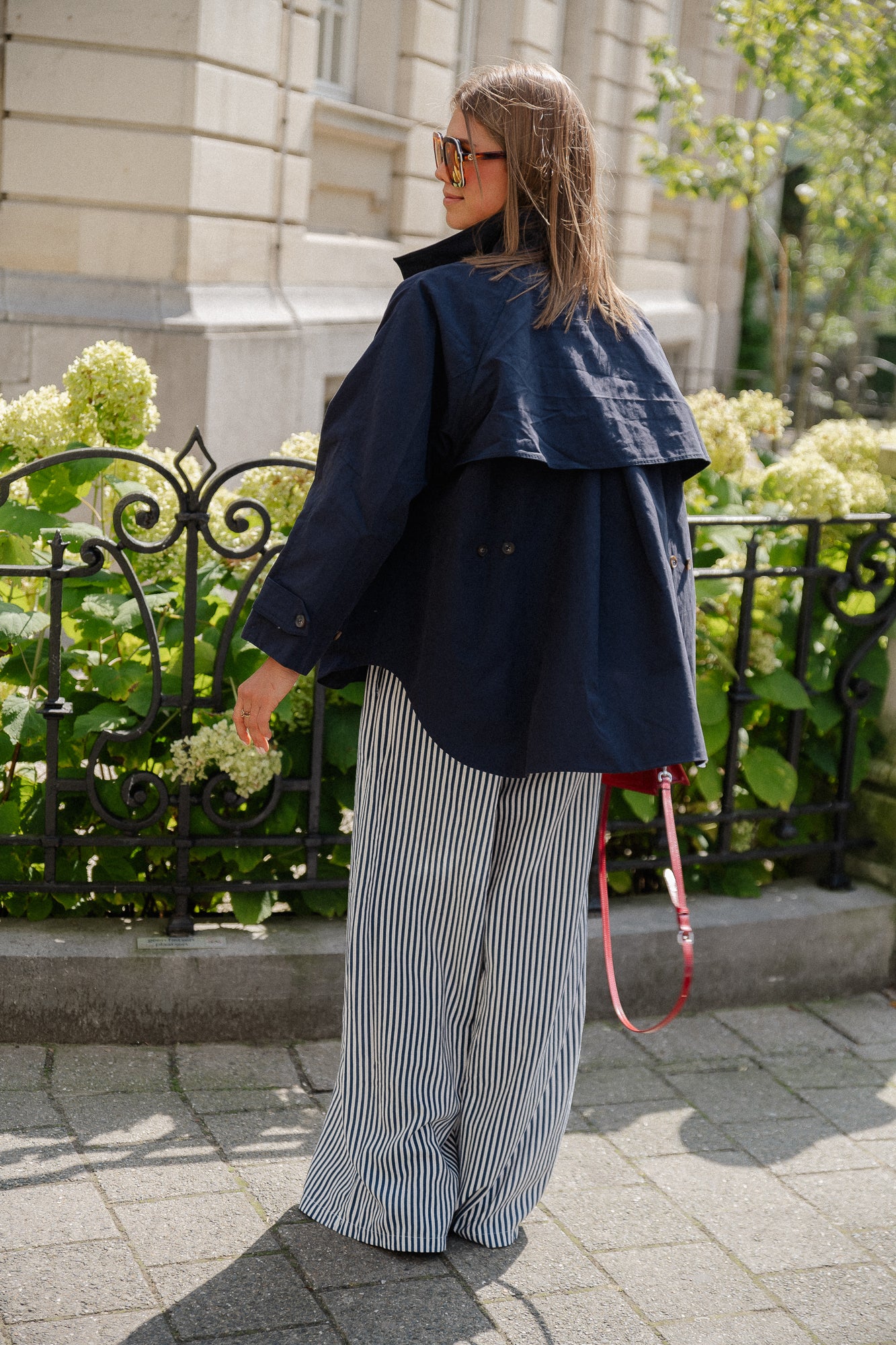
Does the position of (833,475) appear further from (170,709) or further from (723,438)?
(170,709)

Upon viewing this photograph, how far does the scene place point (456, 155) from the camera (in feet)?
6.83

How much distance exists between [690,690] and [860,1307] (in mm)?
1074

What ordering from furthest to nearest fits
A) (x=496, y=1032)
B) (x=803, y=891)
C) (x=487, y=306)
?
(x=803, y=891), (x=496, y=1032), (x=487, y=306)

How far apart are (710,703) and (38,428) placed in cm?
171

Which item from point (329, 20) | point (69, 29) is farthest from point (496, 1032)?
point (329, 20)

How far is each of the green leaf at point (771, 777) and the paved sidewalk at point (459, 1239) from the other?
628 mm

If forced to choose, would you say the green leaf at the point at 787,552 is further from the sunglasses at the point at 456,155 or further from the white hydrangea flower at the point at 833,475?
the sunglasses at the point at 456,155

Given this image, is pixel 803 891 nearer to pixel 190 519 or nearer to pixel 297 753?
pixel 297 753

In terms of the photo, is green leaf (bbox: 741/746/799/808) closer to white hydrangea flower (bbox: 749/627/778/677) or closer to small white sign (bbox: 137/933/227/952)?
white hydrangea flower (bbox: 749/627/778/677)

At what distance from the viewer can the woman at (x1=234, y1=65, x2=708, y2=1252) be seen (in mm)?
2018

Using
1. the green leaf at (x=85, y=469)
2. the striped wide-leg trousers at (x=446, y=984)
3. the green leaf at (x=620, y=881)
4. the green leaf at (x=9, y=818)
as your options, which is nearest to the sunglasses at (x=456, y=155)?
the striped wide-leg trousers at (x=446, y=984)

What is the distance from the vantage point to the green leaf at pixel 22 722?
2.96 metres

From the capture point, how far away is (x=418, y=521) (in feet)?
7.07

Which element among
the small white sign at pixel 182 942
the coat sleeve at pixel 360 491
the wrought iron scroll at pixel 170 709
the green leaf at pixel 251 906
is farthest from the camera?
the green leaf at pixel 251 906
